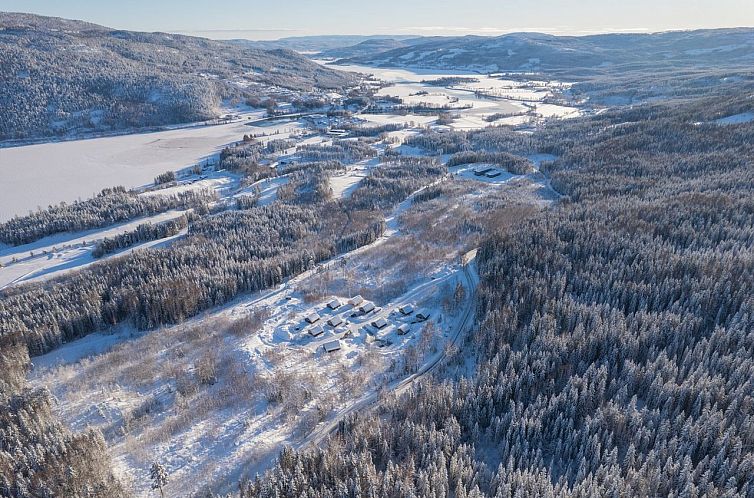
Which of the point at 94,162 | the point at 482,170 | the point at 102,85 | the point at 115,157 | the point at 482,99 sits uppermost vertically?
the point at 102,85

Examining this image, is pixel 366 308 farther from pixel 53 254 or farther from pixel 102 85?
pixel 102 85

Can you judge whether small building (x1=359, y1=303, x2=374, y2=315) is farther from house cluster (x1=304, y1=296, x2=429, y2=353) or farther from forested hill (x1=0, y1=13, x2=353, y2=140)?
forested hill (x1=0, y1=13, x2=353, y2=140)

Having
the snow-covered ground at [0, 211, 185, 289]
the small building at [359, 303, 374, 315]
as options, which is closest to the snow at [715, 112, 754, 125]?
the small building at [359, 303, 374, 315]

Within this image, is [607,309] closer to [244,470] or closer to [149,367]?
[244,470]

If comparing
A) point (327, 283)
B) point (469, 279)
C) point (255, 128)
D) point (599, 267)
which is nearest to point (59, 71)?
point (255, 128)

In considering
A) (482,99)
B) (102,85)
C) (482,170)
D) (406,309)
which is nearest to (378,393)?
(406,309)

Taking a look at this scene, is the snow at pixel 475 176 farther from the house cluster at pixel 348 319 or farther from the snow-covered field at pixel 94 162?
the snow-covered field at pixel 94 162

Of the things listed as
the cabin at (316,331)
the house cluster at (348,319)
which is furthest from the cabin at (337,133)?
the cabin at (316,331)
